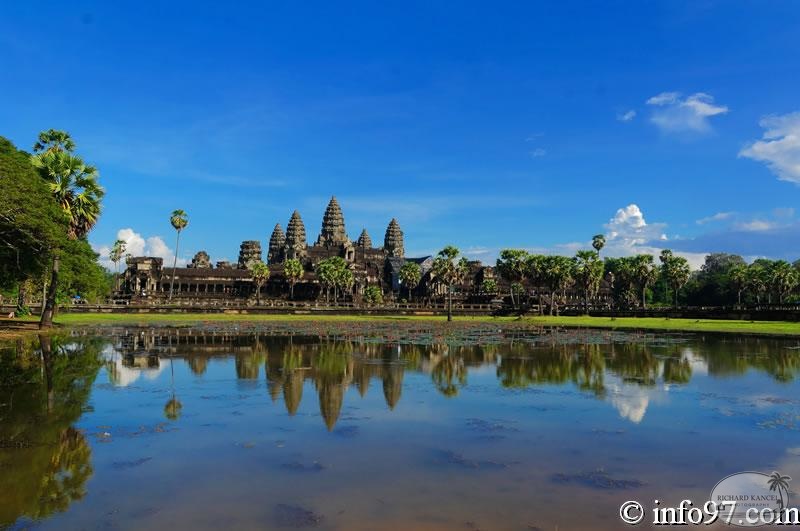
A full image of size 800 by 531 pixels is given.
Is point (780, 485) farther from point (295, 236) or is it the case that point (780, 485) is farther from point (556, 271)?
point (295, 236)

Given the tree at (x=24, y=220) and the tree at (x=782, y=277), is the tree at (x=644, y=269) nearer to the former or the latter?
the tree at (x=782, y=277)

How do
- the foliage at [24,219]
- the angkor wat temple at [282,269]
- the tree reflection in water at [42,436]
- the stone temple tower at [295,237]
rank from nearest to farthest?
the tree reflection in water at [42,436] < the foliage at [24,219] < the angkor wat temple at [282,269] < the stone temple tower at [295,237]

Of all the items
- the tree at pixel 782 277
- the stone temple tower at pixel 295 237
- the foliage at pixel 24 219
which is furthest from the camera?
the stone temple tower at pixel 295 237

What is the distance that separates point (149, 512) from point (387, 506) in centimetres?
340

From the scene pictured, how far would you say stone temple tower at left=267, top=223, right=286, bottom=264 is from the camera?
180 metres

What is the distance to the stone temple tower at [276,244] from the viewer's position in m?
180

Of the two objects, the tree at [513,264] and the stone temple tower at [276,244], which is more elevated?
the stone temple tower at [276,244]

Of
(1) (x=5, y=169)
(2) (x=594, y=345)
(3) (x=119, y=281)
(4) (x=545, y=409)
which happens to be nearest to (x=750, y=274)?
(2) (x=594, y=345)

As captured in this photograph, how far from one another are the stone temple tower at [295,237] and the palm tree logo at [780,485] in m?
156

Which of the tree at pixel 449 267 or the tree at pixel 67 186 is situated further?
the tree at pixel 449 267

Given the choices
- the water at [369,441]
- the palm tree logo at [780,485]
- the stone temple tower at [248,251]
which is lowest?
the palm tree logo at [780,485]

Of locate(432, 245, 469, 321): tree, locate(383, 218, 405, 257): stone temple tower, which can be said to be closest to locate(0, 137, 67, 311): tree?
locate(432, 245, 469, 321): tree

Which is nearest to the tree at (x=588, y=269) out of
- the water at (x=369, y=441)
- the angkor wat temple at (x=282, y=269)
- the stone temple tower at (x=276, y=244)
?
the angkor wat temple at (x=282, y=269)

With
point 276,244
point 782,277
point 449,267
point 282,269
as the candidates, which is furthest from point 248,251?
point 782,277
